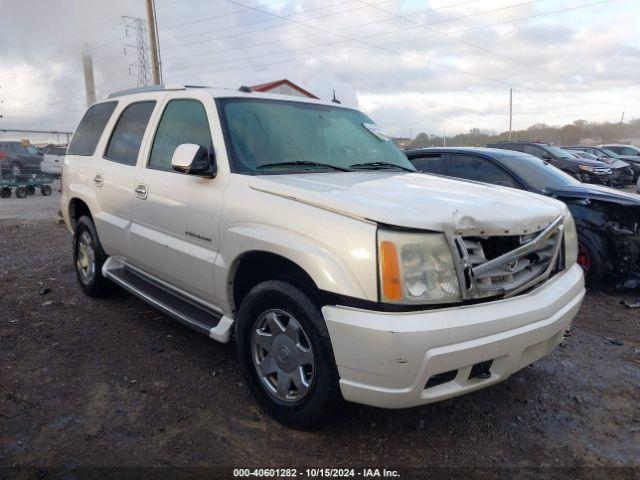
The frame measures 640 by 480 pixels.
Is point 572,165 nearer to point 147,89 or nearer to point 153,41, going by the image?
point 147,89

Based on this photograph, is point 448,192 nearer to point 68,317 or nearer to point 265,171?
point 265,171

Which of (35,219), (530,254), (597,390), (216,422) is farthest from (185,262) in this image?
(35,219)

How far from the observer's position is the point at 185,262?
11.3 feet

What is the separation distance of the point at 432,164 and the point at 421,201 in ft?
14.6

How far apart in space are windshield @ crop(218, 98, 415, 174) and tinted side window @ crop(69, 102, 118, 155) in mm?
1971

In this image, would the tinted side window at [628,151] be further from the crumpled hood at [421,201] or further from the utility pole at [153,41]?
the crumpled hood at [421,201]

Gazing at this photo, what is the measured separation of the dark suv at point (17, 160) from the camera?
63.8 ft

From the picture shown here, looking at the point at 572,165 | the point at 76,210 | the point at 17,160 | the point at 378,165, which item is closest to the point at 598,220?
the point at 378,165

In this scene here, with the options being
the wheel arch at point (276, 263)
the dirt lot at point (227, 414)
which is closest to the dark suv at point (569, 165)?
the dirt lot at point (227, 414)

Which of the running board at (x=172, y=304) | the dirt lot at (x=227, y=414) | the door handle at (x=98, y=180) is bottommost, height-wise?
the dirt lot at (x=227, y=414)

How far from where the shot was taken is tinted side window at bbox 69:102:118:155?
4.90 meters

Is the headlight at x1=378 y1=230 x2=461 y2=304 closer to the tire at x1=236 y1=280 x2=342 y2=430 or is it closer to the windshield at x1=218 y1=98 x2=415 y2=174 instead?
the tire at x1=236 y1=280 x2=342 y2=430

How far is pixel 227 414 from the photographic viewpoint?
3053 mm

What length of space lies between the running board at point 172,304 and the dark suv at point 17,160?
57.9 feet
